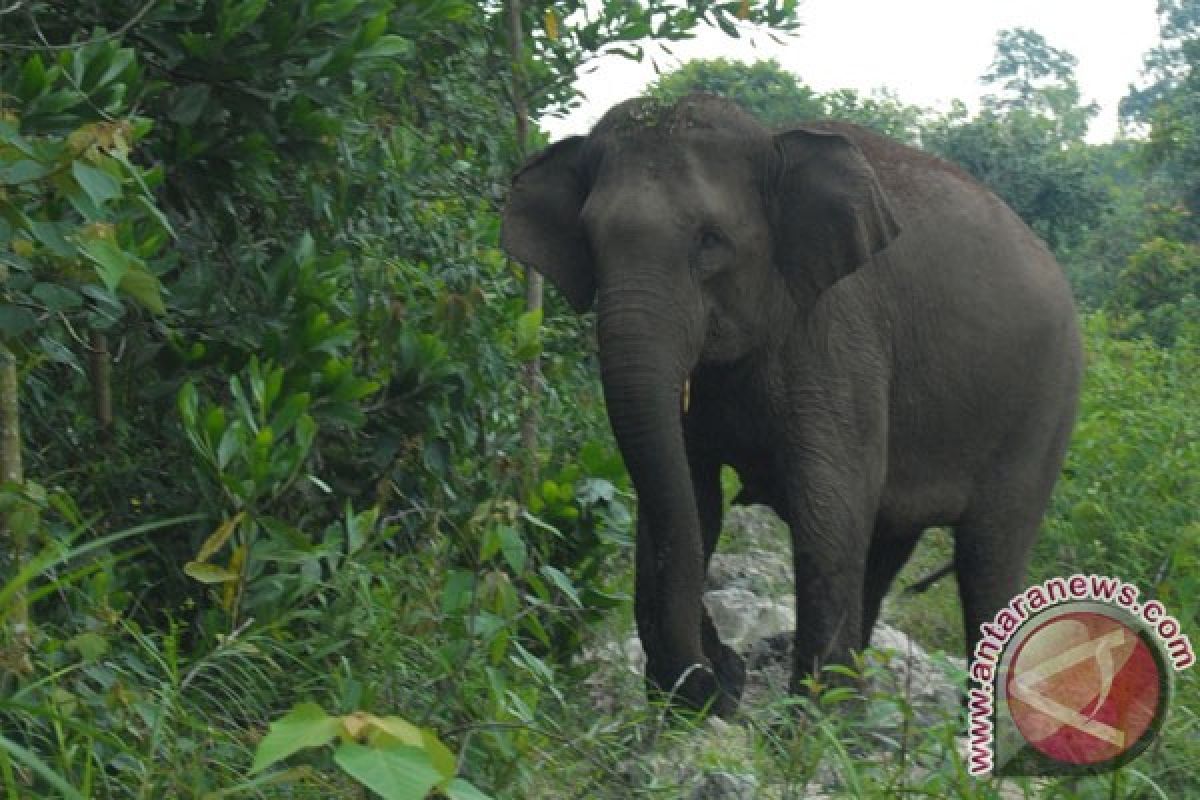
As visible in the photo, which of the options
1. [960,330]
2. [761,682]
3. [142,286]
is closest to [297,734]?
[142,286]

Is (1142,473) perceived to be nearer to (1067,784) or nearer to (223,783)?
(1067,784)

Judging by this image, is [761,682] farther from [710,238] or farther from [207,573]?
[207,573]

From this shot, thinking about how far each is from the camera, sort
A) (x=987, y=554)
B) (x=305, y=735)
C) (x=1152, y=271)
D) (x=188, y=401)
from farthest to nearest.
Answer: (x=1152, y=271)
(x=987, y=554)
(x=188, y=401)
(x=305, y=735)

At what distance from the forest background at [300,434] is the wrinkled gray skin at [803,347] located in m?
0.27

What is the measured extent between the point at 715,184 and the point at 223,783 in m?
2.65

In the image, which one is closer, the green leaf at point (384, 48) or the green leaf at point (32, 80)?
the green leaf at point (32, 80)

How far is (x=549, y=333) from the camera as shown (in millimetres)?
7098

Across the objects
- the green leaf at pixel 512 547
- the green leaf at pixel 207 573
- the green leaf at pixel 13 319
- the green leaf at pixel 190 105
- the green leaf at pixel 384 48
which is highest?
the green leaf at pixel 384 48

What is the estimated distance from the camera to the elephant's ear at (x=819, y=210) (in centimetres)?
592

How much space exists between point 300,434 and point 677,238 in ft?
5.38

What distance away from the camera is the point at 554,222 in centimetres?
604

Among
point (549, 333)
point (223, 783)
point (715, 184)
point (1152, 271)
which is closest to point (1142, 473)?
point (549, 333)

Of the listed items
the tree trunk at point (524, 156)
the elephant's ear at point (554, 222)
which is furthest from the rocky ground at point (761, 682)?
the elephant's ear at point (554, 222)

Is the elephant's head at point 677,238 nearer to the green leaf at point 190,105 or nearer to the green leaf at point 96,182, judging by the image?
the green leaf at point 190,105
